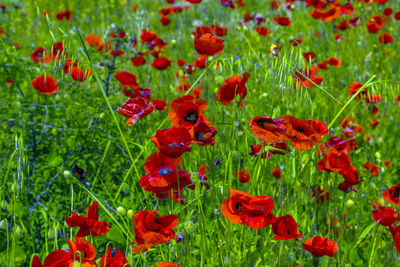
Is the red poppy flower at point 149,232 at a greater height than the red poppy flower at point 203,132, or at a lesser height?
lesser

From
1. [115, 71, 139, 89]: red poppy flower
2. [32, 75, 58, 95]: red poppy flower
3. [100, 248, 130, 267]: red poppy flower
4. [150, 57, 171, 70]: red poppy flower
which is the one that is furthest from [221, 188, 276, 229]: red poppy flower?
A: [150, 57, 171, 70]: red poppy flower

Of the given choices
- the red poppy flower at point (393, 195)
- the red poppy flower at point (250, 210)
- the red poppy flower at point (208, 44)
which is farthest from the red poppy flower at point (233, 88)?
the red poppy flower at point (393, 195)

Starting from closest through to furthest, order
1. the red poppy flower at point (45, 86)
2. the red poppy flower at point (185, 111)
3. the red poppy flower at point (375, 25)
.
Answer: the red poppy flower at point (185, 111)
the red poppy flower at point (45, 86)
the red poppy flower at point (375, 25)

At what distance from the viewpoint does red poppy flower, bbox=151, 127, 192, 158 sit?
0.98 m

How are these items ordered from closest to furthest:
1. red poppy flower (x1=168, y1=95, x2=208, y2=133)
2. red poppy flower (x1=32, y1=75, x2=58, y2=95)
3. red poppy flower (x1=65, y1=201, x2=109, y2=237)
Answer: red poppy flower (x1=65, y1=201, x2=109, y2=237) < red poppy flower (x1=168, y1=95, x2=208, y2=133) < red poppy flower (x1=32, y1=75, x2=58, y2=95)

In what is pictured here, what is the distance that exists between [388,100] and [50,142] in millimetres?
1431

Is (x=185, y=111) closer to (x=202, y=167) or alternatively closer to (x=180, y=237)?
(x=202, y=167)

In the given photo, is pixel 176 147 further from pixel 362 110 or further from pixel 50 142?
pixel 362 110

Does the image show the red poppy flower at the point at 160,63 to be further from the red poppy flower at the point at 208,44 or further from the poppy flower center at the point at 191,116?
the poppy flower center at the point at 191,116

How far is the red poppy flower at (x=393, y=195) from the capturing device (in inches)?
47.3

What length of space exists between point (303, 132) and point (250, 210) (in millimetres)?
310

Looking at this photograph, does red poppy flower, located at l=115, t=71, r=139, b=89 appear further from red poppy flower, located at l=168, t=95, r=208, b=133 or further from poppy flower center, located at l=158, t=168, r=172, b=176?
poppy flower center, located at l=158, t=168, r=172, b=176

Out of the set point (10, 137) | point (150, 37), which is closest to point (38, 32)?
point (150, 37)

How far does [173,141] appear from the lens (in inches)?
40.6
